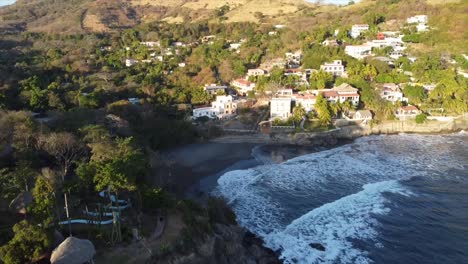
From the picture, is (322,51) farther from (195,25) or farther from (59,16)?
(59,16)

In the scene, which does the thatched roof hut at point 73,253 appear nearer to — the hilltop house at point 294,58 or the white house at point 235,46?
the hilltop house at point 294,58

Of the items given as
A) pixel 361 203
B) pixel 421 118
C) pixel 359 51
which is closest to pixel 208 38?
pixel 359 51

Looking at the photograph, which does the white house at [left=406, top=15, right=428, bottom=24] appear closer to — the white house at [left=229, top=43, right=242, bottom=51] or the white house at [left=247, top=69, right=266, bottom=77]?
the white house at [left=229, top=43, right=242, bottom=51]

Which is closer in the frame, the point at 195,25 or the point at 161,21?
the point at 195,25

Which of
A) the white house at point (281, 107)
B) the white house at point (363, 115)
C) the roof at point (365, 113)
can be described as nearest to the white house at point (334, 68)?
the roof at point (365, 113)

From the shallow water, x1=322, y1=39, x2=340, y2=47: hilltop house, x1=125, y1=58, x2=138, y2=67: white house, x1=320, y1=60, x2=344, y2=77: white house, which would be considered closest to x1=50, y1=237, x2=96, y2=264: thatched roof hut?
the shallow water

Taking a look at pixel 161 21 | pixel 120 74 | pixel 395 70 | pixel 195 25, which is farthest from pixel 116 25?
pixel 395 70

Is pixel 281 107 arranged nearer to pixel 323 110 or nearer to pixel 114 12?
pixel 323 110
